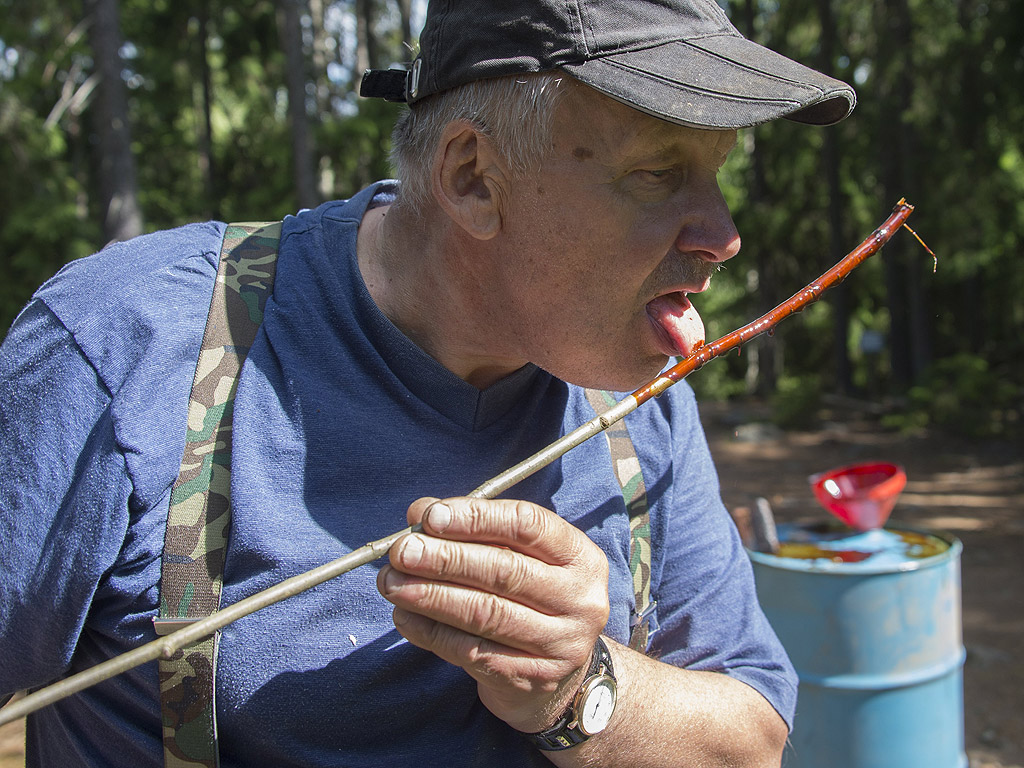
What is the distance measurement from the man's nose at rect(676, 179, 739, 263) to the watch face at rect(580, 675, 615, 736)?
2.07 ft

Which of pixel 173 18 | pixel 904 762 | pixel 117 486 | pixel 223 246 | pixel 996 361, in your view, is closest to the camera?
pixel 117 486

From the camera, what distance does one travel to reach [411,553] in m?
0.97

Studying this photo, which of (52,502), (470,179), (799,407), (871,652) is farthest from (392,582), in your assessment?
(799,407)

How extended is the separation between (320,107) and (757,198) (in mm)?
8276

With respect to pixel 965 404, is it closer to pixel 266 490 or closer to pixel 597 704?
pixel 597 704

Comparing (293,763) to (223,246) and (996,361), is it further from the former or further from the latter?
Answer: (996,361)

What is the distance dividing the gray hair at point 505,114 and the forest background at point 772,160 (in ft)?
29.6

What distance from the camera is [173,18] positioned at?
17.7 m

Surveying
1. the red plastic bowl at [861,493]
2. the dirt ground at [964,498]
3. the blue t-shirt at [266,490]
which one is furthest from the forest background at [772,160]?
the blue t-shirt at [266,490]

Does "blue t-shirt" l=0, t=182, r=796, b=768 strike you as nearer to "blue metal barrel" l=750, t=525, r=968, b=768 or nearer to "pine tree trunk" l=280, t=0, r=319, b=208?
"blue metal barrel" l=750, t=525, r=968, b=768

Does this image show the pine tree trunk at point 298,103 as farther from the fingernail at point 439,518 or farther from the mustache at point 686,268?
the fingernail at point 439,518

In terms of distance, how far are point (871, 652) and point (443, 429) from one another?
212 cm

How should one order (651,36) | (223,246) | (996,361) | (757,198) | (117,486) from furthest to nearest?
1. (757,198)
2. (996,361)
3. (223,246)
4. (651,36)
5. (117,486)

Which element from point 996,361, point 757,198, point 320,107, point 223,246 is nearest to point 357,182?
point 320,107
